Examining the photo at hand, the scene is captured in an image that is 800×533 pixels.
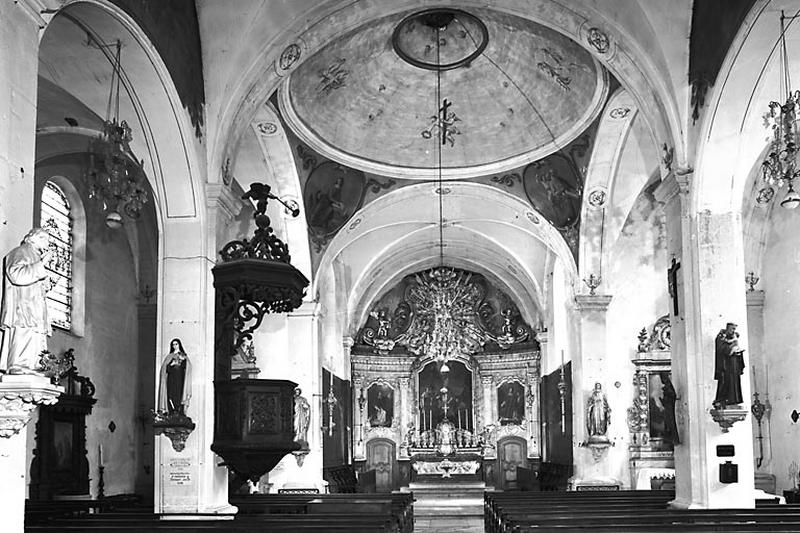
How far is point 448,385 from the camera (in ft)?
92.9

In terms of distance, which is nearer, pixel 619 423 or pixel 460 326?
pixel 619 423

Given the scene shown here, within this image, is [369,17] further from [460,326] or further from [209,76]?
[460,326]

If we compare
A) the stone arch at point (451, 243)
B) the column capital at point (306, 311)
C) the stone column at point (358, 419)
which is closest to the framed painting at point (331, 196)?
the stone arch at point (451, 243)

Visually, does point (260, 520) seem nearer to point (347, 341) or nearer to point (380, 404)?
point (347, 341)

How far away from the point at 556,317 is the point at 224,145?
522 inches

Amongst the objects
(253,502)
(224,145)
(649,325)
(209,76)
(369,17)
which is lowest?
(253,502)

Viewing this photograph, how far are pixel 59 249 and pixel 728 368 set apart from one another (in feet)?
35.6

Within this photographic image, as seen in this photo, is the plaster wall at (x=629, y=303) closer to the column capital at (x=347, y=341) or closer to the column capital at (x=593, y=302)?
the column capital at (x=593, y=302)

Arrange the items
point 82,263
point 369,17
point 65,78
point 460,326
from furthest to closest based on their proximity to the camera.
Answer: point 460,326, point 82,263, point 369,17, point 65,78

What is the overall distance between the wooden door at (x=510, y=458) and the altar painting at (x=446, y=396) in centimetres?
116

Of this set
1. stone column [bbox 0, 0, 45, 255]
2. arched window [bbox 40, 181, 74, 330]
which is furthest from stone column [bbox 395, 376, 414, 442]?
stone column [bbox 0, 0, 45, 255]

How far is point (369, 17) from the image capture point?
1318 cm

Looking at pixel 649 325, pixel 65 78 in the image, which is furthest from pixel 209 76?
pixel 649 325

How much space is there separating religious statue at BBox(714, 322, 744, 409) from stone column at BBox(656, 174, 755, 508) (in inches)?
6.3
